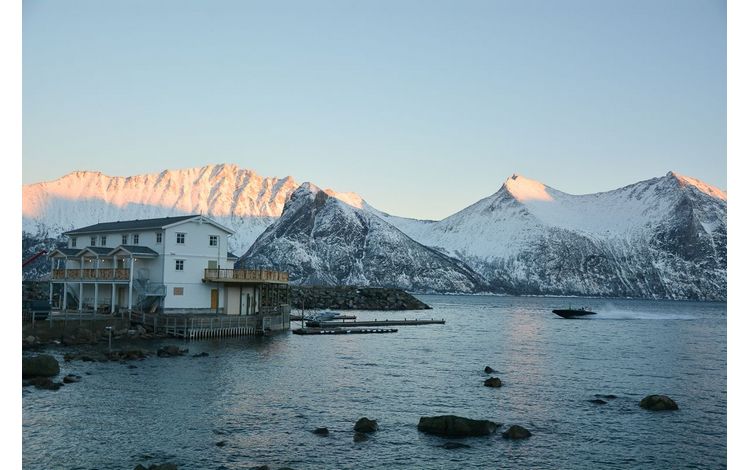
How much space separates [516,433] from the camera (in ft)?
105

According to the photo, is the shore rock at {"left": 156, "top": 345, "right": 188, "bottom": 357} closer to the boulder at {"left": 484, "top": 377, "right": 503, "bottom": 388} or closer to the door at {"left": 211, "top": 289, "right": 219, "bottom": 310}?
the door at {"left": 211, "top": 289, "right": 219, "bottom": 310}

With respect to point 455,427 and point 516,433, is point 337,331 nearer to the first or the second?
point 455,427

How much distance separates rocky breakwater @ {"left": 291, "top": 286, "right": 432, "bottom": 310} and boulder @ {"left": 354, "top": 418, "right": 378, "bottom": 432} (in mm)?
123681

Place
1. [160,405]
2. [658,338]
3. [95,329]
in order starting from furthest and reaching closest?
1. [658,338]
2. [95,329]
3. [160,405]

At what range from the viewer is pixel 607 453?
30.2 metres

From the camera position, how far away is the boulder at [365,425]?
107 ft

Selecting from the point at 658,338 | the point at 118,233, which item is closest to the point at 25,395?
the point at 118,233

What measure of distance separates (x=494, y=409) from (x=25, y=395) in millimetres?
28204

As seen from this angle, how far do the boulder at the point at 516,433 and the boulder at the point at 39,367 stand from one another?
31.1 meters

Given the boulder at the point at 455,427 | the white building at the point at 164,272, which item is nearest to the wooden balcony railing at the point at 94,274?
the white building at the point at 164,272

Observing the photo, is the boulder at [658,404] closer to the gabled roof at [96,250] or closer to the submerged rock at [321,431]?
the submerged rock at [321,431]

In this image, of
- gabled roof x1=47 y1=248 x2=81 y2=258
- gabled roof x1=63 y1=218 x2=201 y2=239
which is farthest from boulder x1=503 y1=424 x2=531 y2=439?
gabled roof x1=47 y1=248 x2=81 y2=258

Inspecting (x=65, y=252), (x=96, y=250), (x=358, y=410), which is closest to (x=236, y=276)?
(x=96, y=250)
